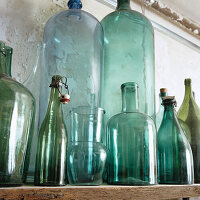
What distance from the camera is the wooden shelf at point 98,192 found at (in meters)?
0.38

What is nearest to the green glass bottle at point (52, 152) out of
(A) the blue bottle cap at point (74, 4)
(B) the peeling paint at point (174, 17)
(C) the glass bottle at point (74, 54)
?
(C) the glass bottle at point (74, 54)

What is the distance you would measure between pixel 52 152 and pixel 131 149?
17cm

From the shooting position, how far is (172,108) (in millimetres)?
690

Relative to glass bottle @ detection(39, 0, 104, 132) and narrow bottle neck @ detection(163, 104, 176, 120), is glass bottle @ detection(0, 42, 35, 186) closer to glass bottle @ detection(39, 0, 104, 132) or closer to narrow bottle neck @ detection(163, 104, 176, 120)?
glass bottle @ detection(39, 0, 104, 132)

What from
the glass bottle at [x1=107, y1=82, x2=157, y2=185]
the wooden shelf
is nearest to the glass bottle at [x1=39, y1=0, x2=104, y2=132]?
the glass bottle at [x1=107, y1=82, x2=157, y2=185]

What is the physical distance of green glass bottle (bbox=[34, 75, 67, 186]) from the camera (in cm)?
47

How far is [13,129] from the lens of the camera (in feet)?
1.53

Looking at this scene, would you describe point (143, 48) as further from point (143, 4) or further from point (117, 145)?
point (143, 4)

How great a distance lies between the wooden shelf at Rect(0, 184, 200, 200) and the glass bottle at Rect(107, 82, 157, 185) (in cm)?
4

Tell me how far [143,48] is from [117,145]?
12.0 inches

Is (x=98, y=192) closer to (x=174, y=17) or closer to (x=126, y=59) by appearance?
(x=126, y=59)

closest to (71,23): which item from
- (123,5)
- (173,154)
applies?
(123,5)

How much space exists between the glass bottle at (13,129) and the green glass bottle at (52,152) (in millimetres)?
28

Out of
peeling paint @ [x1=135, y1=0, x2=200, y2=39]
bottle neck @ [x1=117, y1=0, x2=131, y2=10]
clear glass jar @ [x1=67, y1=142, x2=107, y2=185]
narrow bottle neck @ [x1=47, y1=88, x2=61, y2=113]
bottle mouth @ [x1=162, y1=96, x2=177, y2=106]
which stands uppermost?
peeling paint @ [x1=135, y1=0, x2=200, y2=39]
